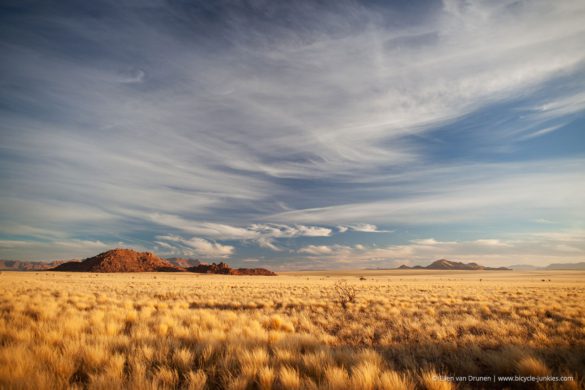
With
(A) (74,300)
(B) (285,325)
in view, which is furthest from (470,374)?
(A) (74,300)

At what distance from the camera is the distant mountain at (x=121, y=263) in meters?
155

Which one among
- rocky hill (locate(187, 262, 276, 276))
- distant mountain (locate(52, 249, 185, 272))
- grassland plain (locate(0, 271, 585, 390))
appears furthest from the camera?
A: rocky hill (locate(187, 262, 276, 276))

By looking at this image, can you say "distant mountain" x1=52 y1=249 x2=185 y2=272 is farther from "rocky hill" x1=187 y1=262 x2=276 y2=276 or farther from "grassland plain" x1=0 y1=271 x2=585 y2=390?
"grassland plain" x1=0 y1=271 x2=585 y2=390

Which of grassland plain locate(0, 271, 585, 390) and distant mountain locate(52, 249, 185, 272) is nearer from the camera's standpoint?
grassland plain locate(0, 271, 585, 390)

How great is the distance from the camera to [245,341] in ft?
24.8

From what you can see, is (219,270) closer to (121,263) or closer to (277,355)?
(121,263)

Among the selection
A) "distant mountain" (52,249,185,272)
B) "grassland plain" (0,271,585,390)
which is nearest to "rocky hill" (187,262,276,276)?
"distant mountain" (52,249,185,272)

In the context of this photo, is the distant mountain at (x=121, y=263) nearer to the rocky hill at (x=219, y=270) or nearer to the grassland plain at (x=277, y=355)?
the rocky hill at (x=219, y=270)

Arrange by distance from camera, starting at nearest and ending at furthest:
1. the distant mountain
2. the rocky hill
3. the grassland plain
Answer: the grassland plain, the distant mountain, the rocky hill

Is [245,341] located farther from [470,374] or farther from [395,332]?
[395,332]

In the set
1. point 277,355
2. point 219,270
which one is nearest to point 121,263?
point 219,270

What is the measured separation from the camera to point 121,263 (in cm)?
16025

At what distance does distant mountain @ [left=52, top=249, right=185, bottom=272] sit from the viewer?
6097 inches

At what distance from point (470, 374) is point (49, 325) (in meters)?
10.7
